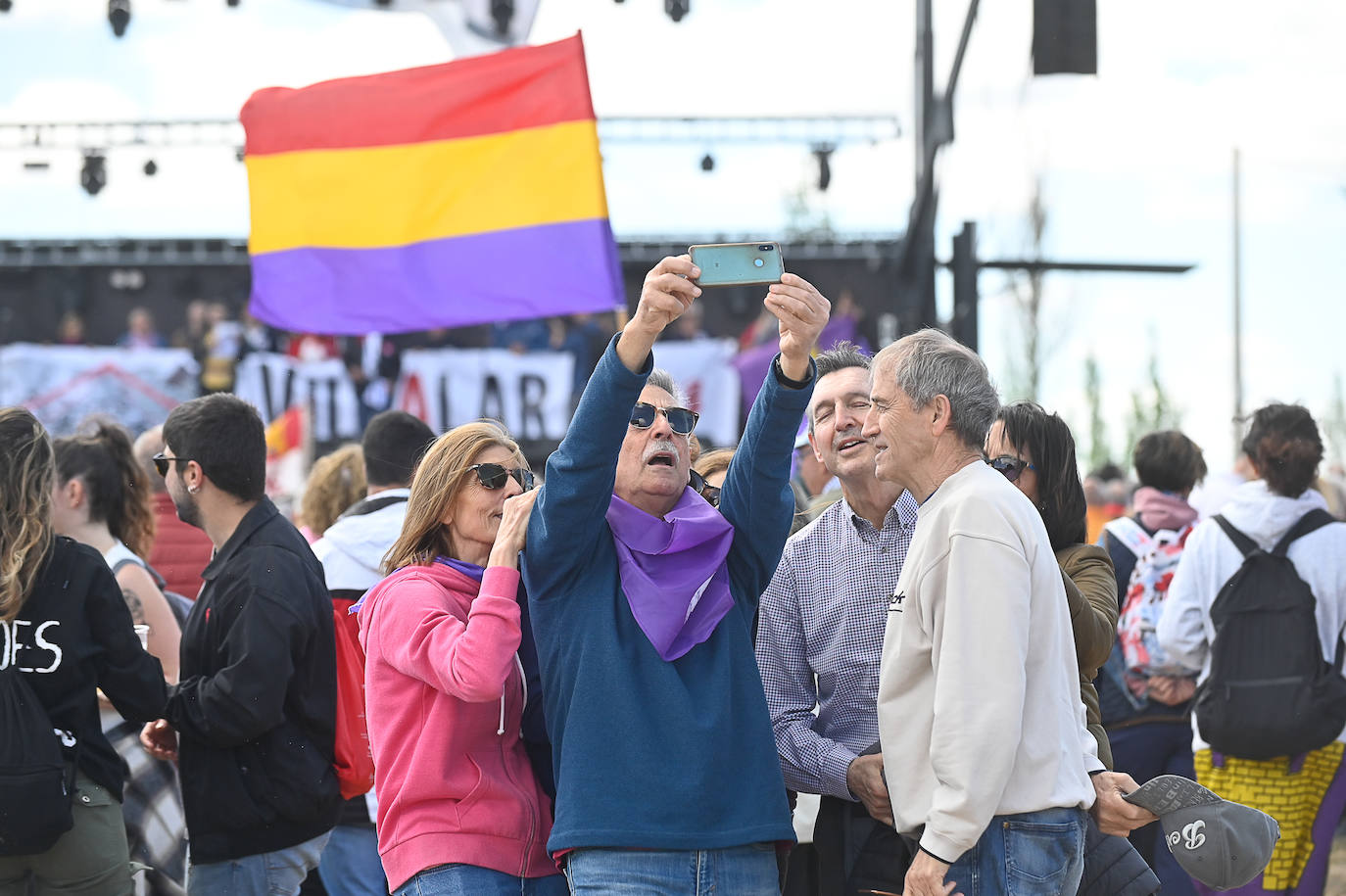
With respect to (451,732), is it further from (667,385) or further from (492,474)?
(667,385)

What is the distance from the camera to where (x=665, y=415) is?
126 inches

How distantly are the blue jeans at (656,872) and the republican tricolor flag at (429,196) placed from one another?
148 inches

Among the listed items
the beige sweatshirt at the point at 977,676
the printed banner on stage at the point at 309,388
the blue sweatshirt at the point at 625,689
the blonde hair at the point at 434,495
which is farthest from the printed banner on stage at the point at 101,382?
the beige sweatshirt at the point at 977,676

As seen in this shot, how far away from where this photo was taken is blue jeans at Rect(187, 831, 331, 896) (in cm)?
387

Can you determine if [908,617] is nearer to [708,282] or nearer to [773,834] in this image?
[773,834]

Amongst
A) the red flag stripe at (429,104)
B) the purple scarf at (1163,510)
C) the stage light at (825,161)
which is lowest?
the purple scarf at (1163,510)

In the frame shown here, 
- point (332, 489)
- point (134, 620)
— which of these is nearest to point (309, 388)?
point (332, 489)

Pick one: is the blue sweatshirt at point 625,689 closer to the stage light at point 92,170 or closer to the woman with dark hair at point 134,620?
the woman with dark hair at point 134,620

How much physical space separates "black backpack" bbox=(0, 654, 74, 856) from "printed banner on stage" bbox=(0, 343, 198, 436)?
1330 cm

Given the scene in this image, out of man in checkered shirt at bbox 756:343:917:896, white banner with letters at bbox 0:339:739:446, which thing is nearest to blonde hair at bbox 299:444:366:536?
man in checkered shirt at bbox 756:343:917:896

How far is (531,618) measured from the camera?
3.10 metres

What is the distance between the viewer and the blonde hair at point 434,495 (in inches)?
136

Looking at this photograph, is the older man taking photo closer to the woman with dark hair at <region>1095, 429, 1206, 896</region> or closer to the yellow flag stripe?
the woman with dark hair at <region>1095, 429, 1206, 896</region>

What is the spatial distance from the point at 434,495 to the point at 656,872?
1.11m
